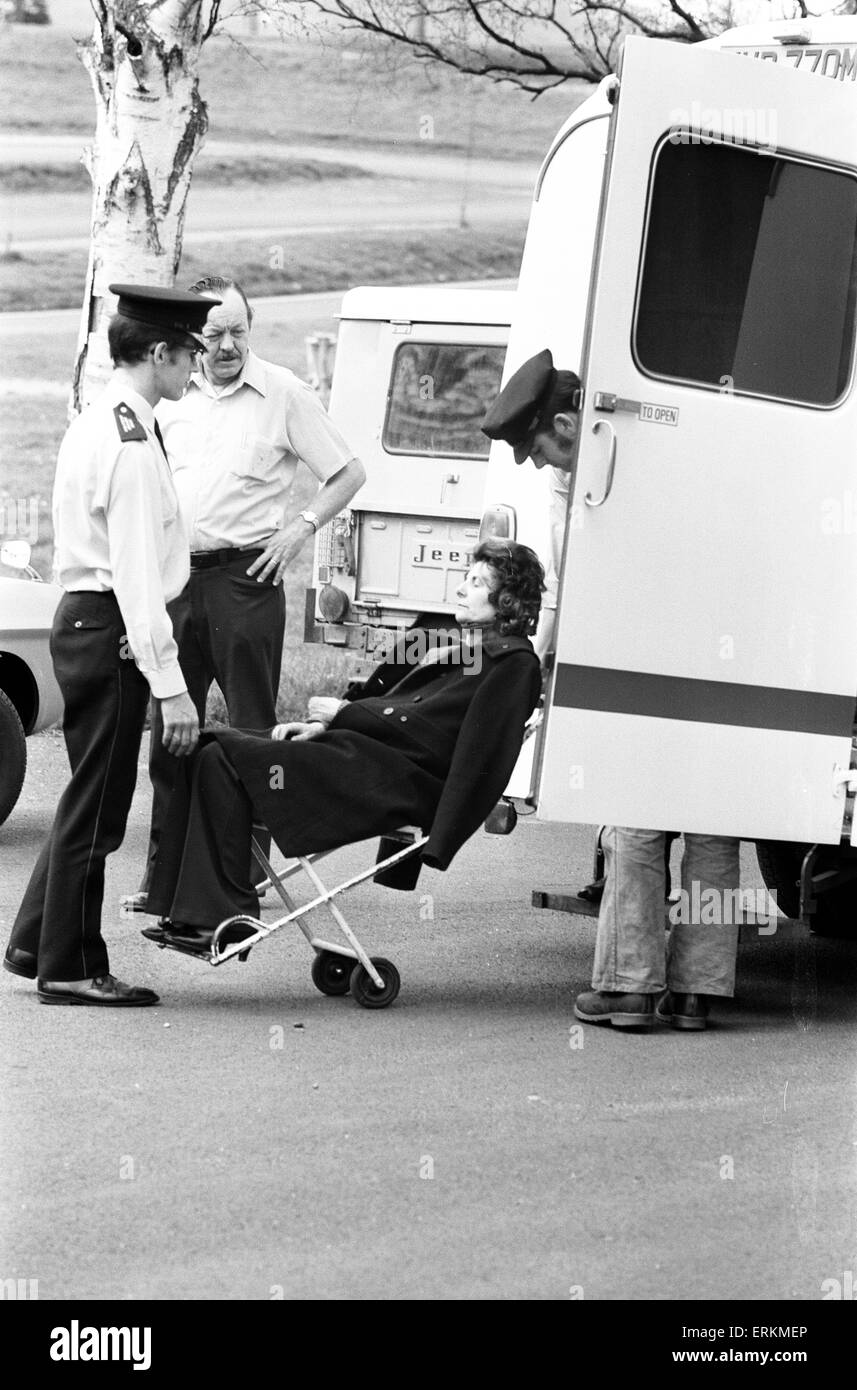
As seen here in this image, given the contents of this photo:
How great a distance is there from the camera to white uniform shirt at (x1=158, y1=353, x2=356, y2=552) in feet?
22.3

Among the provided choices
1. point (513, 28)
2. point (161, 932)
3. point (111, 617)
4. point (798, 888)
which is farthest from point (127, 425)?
point (513, 28)

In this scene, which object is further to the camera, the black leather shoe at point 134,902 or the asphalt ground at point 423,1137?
the black leather shoe at point 134,902

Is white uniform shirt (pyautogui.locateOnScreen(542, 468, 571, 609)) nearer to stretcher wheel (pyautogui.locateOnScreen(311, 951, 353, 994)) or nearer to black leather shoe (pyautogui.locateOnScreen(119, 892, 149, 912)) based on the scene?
stretcher wheel (pyautogui.locateOnScreen(311, 951, 353, 994))

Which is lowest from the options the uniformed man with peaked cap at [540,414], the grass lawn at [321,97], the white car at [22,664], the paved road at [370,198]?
the white car at [22,664]

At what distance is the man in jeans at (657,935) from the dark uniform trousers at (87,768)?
1447mm

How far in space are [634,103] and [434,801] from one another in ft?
6.69

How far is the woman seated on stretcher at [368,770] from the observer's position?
5.67m

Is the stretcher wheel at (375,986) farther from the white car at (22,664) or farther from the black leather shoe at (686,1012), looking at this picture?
the white car at (22,664)

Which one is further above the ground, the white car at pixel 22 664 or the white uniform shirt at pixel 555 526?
the white uniform shirt at pixel 555 526

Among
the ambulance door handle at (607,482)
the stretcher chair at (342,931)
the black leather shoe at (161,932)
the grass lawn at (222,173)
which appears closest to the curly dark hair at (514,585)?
the stretcher chair at (342,931)

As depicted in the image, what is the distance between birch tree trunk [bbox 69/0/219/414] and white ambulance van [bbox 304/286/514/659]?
1625 millimetres

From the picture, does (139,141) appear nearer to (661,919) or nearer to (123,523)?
(123,523)

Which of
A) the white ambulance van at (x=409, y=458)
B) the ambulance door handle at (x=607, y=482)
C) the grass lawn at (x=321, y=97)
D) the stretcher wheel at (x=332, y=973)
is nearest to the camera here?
Answer: the ambulance door handle at (x=607, y=482)

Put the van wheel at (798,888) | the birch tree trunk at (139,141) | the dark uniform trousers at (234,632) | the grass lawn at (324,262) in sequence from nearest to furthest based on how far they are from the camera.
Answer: the van wheel at (798,888) < the dark uniform trousers at (234,632) < the birch tree trunk at (139,141) < the grass lawn at (324,262)
